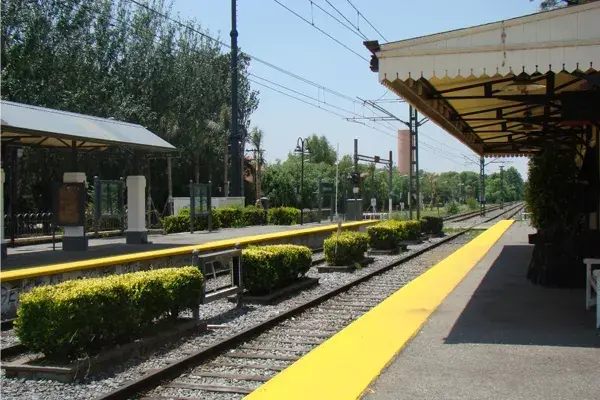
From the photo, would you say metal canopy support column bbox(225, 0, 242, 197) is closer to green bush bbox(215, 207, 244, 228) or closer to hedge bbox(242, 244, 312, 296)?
green bush bbox(215, 207, 244, 228)

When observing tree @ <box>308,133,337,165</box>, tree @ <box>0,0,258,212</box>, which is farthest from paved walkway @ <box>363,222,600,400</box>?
tree @ <box>308,133,337,165</box>

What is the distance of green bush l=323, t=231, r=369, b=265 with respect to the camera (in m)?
16.1

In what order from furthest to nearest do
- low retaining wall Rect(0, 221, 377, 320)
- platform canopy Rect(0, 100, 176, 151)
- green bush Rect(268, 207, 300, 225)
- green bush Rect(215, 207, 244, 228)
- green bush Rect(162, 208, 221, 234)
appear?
green bush Rect(268, 207, 300, 225) → green bush Rect(215, 207, 244, 228) → green bush Rect(162, 208, 221, 234) → platform canopy Rect(0, 100, 176, 151) → low retaining wall Rect(0, 221, 377, 320)

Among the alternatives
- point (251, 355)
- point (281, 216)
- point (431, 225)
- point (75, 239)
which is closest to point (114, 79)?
point (281, 216)

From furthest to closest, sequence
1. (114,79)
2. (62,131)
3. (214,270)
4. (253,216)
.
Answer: (114,79), (253,216), (62,131), (214,270)

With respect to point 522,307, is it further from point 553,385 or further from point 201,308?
point 201,308

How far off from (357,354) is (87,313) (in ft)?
9.64

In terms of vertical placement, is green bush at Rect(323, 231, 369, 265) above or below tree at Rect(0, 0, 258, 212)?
below

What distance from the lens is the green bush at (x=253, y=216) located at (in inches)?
1160

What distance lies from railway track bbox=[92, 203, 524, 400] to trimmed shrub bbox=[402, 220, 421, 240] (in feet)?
39.6

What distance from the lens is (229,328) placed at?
356 inches

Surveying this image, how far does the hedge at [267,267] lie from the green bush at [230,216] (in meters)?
15.4

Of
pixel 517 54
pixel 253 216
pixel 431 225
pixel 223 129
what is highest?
pixel 223 129

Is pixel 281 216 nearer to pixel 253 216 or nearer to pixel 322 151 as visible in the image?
pixel 253 216
